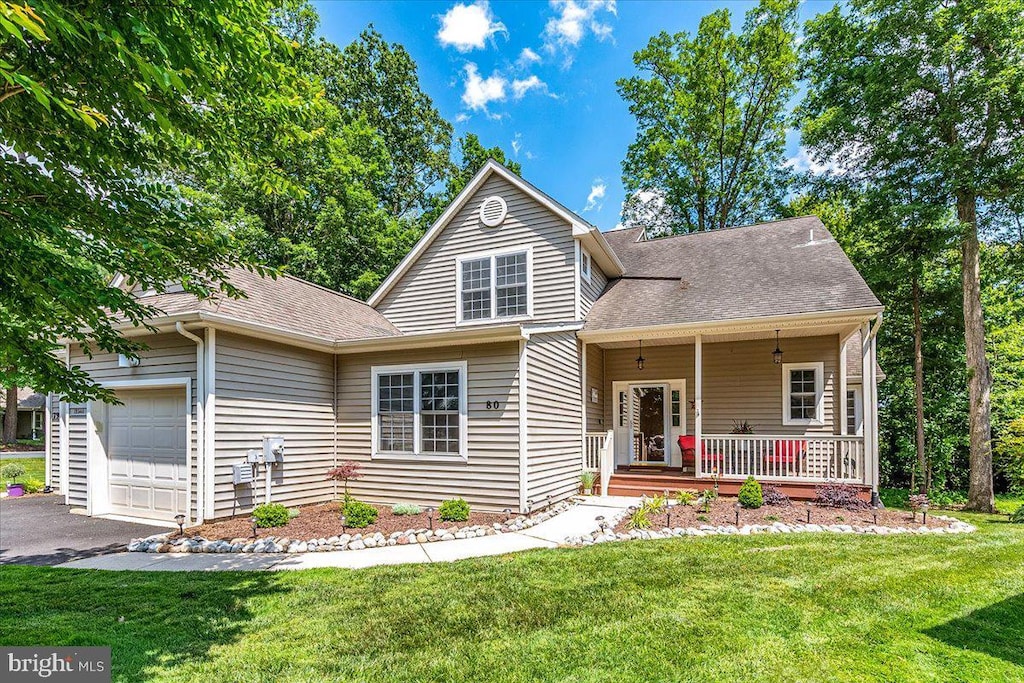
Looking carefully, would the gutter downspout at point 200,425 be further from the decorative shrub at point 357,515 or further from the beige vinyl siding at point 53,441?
the beige vinyl siding at point 53,441

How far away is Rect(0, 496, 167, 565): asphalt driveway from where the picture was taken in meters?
6.50

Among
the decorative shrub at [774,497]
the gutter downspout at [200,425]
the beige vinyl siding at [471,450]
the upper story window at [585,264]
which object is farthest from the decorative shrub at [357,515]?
the decorative shrub at [774,497]

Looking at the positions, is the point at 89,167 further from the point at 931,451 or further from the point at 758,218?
the point at 758,218

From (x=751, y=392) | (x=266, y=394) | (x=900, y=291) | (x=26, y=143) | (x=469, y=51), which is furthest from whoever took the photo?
(x=469, y=51)

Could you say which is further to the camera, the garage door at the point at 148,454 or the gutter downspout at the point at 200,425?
the garage door at the point at 148,454

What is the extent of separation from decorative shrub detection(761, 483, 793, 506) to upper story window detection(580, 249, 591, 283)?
18.7 feet

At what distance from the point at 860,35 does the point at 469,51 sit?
17.2 meters

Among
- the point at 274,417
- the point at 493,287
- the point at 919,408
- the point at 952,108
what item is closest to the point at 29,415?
the point at 274,417

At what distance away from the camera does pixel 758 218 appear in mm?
22000

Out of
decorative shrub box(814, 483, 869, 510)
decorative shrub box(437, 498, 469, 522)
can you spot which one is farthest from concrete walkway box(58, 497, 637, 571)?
decorative shrub box(814, 483, 869, 510)

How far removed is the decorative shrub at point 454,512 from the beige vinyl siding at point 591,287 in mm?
5205

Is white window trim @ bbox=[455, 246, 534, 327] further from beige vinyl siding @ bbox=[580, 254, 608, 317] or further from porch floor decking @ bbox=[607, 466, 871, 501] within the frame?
porch floor decking @ bbox=[607, 466, 871, 501]

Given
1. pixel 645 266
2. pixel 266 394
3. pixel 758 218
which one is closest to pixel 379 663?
pixel 266 394

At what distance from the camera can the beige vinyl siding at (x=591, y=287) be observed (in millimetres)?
11352
